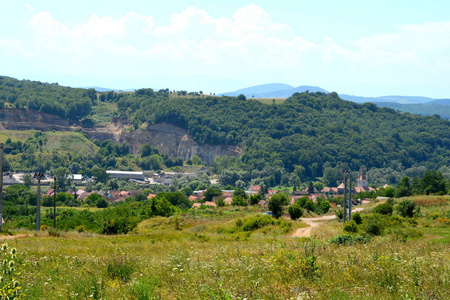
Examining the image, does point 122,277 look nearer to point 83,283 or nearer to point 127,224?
point 83,283

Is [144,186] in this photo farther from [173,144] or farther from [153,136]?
[173,144]

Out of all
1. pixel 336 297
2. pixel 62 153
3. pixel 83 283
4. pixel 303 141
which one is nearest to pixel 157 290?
pixel 83 283

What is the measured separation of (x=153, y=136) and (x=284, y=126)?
152 ft

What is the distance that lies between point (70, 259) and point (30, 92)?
176 m

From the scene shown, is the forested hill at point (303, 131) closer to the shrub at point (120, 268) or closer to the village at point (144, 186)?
the village at point (144, 186)

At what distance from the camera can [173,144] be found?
16450 cm

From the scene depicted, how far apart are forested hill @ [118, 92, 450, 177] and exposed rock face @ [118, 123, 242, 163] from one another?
2.65 meters

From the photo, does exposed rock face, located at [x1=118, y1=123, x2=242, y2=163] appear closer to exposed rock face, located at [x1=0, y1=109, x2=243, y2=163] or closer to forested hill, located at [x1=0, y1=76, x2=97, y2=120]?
exposed rock face, located at [x1=0, y1=109, x2=243, y2=163]

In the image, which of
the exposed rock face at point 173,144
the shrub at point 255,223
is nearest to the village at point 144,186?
the exposed rock face at point 173,144

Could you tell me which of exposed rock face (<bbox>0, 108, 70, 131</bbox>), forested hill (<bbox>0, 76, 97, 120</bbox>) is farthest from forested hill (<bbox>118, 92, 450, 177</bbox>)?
exposed rock face (<bbox>0, 108, 70, 131</bbox>)

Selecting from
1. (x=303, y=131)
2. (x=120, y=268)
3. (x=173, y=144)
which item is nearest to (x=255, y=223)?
(x=120, y=268)

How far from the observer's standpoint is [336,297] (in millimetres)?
6590

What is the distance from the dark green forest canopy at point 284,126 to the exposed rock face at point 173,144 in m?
2.40

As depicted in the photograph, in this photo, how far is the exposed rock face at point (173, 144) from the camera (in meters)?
160
